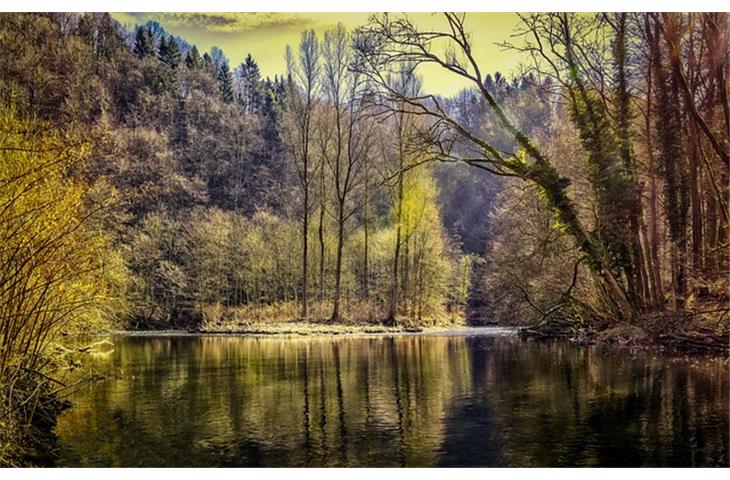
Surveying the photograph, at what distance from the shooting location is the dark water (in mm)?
5816

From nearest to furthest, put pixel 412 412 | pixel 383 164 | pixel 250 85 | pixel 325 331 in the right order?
pixel 412 412, pixel 250 85, pixel 383 164, pixel 325 331

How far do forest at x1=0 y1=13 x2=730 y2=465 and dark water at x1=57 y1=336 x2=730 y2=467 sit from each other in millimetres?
737

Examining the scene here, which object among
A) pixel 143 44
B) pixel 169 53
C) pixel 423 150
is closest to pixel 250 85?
pixel 169 53

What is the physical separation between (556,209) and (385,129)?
2821 millimetres

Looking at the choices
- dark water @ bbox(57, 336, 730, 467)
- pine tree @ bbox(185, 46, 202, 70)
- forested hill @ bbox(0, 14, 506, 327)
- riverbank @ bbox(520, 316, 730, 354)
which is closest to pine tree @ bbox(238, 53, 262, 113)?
forested hill @ bbox(0, 14, 506, 327)

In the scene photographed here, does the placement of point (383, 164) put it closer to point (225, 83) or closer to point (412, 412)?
point (225, 83)

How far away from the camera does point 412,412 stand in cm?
729

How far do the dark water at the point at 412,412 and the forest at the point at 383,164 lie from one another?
0.74 m

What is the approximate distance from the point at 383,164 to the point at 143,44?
5225 mm

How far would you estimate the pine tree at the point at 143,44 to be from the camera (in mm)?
8393

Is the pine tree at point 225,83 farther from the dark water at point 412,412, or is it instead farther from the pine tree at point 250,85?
the dark water at point 412,412

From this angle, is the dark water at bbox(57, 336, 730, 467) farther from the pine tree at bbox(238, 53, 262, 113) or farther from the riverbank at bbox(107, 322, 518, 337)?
the riverbank at bbox(107, 322, 518, 337)

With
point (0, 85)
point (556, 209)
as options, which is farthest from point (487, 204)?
point (0, 85)

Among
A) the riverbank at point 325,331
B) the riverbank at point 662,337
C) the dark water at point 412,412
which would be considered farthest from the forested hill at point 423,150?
the dark water at point 412,412
